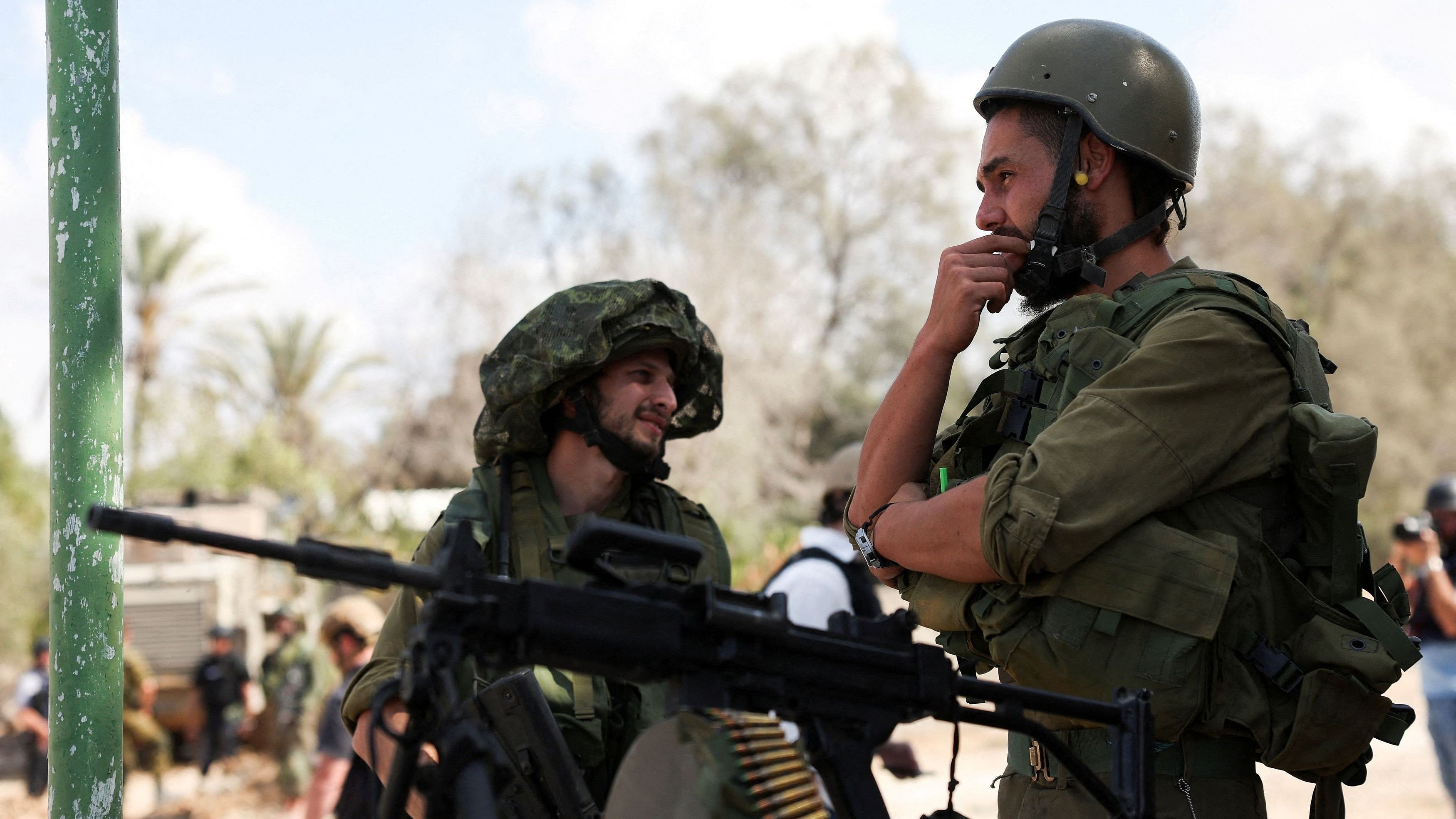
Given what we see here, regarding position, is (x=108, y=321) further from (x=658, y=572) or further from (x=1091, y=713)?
(x=1091, y=713)

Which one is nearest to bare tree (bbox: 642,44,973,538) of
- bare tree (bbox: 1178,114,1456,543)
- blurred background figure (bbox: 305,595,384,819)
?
bare tree (bbox: 1178,114,1456,543)

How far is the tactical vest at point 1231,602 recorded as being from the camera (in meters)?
2.74

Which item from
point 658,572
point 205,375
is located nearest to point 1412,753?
point 658,572

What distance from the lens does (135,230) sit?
33312mm

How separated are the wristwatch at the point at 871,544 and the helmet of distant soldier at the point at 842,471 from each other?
387 centimetres

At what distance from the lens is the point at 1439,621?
750 cm

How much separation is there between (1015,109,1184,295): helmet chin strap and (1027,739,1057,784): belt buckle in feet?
3.46

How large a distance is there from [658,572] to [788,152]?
1426 inches

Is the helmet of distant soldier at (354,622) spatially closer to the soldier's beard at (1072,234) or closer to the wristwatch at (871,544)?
the wristwatch at (871,544)

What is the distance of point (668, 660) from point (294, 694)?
475 inches

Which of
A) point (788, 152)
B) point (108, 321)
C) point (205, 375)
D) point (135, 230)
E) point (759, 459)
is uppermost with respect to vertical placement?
point (788, 152)

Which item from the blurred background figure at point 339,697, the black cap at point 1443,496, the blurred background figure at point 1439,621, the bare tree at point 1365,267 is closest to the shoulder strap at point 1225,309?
the blurred background figure at point 339,697

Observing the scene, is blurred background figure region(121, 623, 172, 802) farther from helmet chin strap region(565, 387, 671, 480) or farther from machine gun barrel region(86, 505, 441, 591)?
machine gun barrel region(86, 505, 441, 591)

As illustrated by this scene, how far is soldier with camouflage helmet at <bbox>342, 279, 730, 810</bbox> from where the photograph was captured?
385 centimetres
